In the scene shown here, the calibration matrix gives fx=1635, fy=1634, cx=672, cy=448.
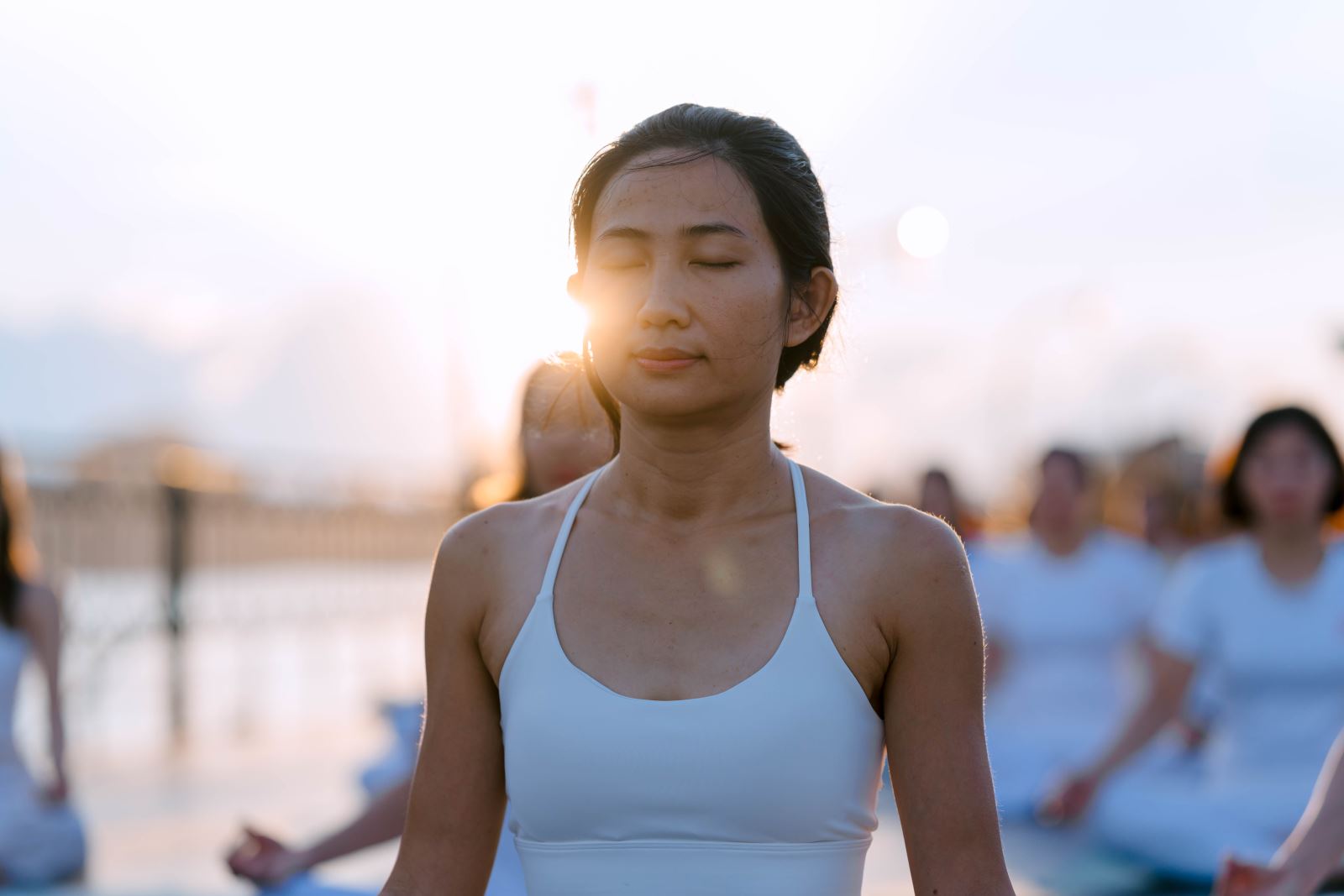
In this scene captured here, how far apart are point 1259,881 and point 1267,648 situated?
2771mm

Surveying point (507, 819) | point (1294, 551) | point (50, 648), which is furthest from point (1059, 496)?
point (507, 819)

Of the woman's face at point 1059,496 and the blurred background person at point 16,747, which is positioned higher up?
the woman's face at point 1059,496

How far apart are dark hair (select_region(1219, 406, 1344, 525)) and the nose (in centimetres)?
406

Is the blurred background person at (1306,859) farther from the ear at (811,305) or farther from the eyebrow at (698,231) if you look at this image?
the eyebrow at (698,231)

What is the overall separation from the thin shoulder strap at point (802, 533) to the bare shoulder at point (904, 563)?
23 mm

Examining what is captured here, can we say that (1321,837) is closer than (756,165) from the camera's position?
No

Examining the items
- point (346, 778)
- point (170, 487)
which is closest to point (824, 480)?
point (346, 778)

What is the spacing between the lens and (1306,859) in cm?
294

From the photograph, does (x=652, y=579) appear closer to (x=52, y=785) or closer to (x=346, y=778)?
(x=52, y=785)

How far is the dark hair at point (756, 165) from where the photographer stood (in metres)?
1.98

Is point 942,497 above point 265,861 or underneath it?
underneath

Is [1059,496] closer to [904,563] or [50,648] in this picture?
[50,648]

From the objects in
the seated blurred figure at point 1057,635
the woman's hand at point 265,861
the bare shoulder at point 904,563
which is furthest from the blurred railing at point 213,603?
the bare shoulder at point 904,563

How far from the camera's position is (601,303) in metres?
1.95
